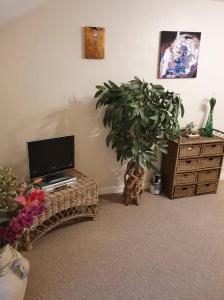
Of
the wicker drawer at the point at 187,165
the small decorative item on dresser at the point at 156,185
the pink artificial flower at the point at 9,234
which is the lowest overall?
the small decorative item on dresser at the point at 156,185

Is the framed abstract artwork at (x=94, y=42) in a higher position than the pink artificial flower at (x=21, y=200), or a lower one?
higher

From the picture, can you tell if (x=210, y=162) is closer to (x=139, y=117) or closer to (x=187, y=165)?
(x=187, y=165)

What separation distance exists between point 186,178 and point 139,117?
1.07m

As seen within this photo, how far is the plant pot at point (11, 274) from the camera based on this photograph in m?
1.35

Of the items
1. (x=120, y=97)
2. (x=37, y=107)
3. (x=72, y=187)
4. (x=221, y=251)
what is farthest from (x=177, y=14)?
(x=221, y=251)

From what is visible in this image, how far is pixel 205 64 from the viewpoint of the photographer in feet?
9.87

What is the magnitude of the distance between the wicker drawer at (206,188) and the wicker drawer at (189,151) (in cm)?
46

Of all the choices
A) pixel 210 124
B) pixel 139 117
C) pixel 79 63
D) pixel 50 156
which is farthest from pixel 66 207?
pixel 210 124

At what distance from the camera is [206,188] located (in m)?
3.14

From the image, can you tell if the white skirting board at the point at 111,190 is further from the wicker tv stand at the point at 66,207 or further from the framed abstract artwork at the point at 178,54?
the framed abstract artwork at the point at 178,54

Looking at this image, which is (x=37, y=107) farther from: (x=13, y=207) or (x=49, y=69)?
(x=13, y=207)

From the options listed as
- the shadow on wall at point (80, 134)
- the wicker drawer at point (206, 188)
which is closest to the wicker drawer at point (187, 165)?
the wicker drawer at point (206, 188)

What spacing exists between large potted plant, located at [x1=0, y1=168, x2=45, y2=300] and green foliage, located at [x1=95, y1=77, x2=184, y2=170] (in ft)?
4.29

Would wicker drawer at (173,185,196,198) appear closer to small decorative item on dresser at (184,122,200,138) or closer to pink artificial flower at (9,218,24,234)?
small decorative item on dresser at (184,122,200,138)
